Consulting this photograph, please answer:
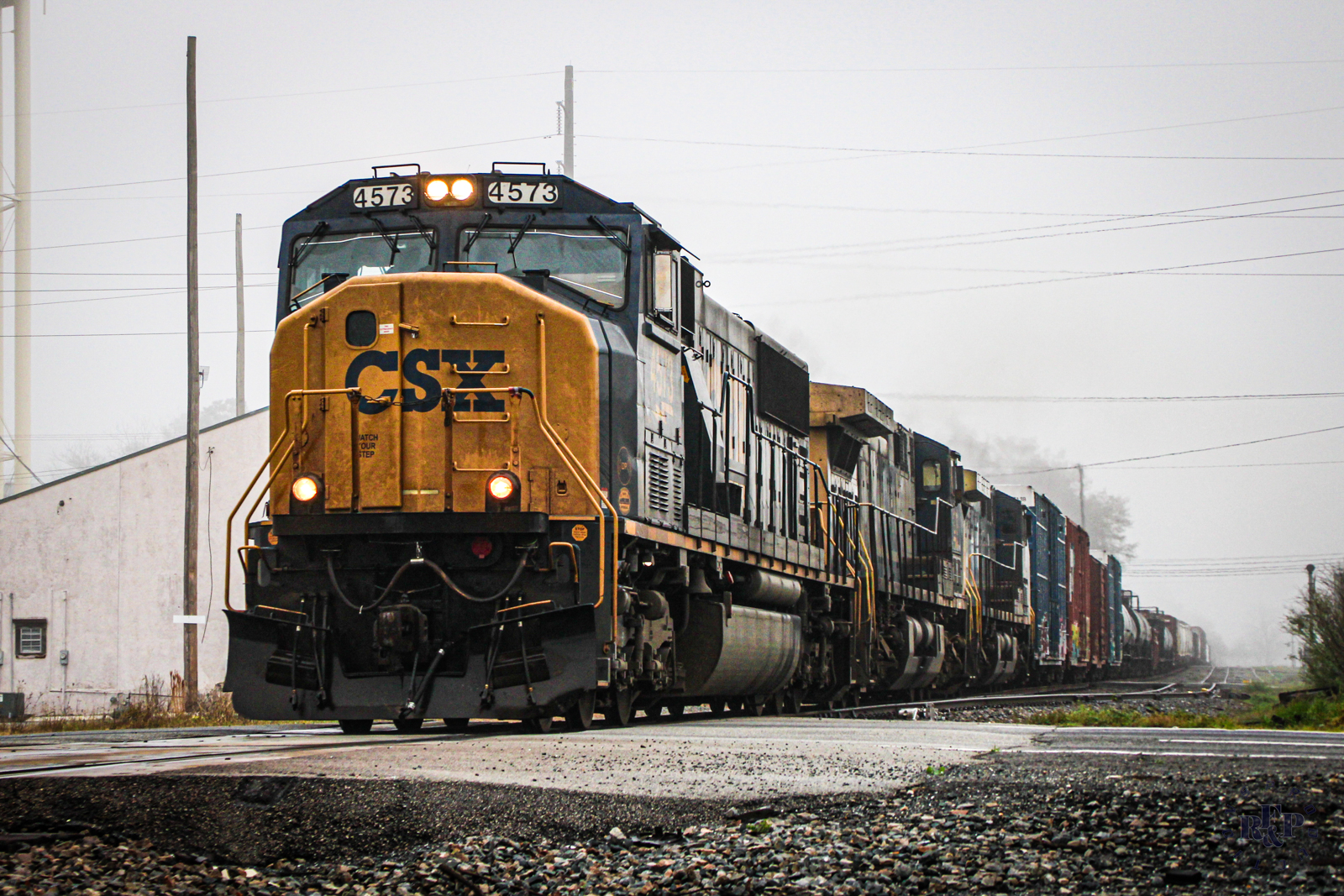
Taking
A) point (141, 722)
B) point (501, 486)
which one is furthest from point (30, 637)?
point (501, 486)

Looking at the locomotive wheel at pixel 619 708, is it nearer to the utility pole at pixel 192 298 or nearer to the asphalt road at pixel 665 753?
the asphalt road at pixel 665 753

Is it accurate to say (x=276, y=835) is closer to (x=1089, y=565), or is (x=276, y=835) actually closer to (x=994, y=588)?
(x=994, y=588)

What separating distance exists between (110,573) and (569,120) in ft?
48.1

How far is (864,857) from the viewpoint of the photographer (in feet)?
14.7

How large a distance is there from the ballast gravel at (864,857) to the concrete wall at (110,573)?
21.2 metres

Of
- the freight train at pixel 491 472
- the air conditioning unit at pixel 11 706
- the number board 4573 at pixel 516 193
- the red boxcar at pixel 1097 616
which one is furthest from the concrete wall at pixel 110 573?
the red boxcar at pixel 1097 616

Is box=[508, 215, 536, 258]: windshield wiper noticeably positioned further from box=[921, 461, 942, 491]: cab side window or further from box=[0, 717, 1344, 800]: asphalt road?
box=[921, 461, 942, 491]: cab side window

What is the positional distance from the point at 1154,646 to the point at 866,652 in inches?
1648

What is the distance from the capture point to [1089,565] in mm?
38188

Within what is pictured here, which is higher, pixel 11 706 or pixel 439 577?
pixel 439 577

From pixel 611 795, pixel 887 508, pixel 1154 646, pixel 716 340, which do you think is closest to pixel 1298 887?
pixel 611 795

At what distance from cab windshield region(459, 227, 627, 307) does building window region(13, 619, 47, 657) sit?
1901 cm

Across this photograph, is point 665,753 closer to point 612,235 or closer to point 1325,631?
point 612,235

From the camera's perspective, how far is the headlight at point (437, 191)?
996cm
